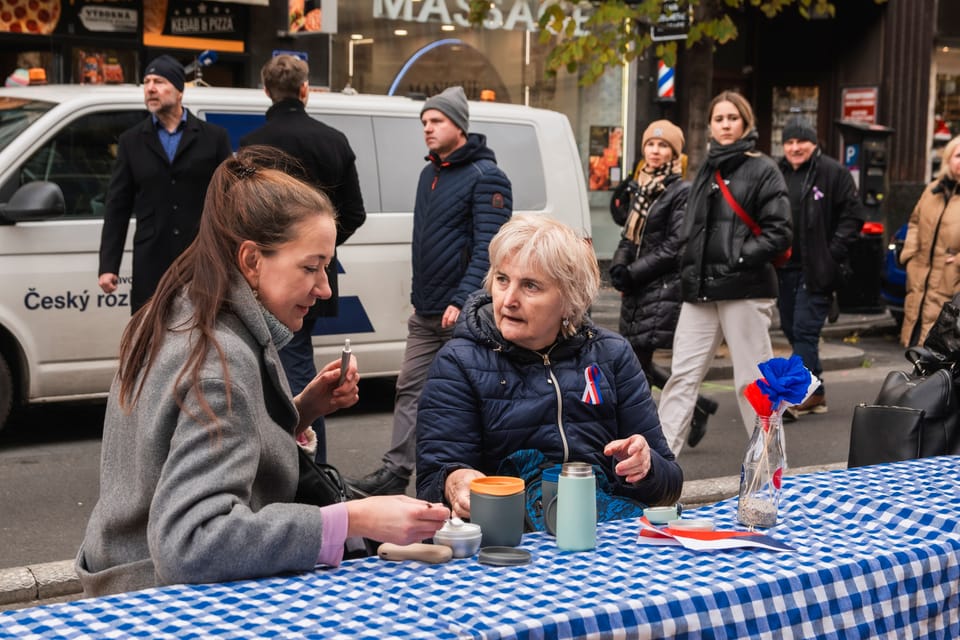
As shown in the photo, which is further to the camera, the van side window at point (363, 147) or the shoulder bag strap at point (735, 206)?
the van side window at point (363, 147)

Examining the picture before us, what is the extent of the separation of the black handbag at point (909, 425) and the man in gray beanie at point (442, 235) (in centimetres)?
261

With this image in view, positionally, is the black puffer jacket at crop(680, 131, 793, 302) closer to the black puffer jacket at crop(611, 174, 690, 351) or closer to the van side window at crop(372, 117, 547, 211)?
the black puffer jacket at crop(611, 174, 690, 351)

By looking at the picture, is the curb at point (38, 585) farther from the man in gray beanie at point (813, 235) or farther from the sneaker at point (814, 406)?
the man in gray beanie at point (813, 235)

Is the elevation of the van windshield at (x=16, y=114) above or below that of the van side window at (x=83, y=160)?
above

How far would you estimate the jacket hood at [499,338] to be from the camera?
→ 143 inches

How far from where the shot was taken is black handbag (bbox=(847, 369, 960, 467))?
13.2 feet

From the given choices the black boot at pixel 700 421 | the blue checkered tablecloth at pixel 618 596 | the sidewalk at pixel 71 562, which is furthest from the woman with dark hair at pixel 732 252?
the blue checkered tablecloth at pixel 618 596

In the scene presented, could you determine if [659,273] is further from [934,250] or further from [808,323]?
[934,250]

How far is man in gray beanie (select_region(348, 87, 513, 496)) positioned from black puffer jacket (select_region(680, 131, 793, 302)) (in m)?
1.13

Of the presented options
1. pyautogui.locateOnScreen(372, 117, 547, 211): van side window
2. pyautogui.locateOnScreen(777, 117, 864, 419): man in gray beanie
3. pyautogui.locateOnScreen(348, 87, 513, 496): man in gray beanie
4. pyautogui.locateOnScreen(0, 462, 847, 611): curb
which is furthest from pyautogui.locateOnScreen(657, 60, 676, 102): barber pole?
pyautogui.locateOnScreen(0, 462, 847, 611): curb

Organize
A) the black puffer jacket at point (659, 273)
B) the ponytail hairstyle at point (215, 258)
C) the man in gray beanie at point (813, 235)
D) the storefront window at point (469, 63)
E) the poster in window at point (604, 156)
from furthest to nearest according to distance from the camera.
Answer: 1. the poster in window at point (604, 156)
2. the storefront window at point (469, 63)
3. the man in gray beanie at point (813, 235)
4. the black puffer jacket at point (659, 273)
5. the ponytail hairstyle at point (215, 258)

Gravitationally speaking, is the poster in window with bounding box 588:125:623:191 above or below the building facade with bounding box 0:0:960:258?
below

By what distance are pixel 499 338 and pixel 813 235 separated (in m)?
6.43

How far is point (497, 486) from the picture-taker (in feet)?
9.36
